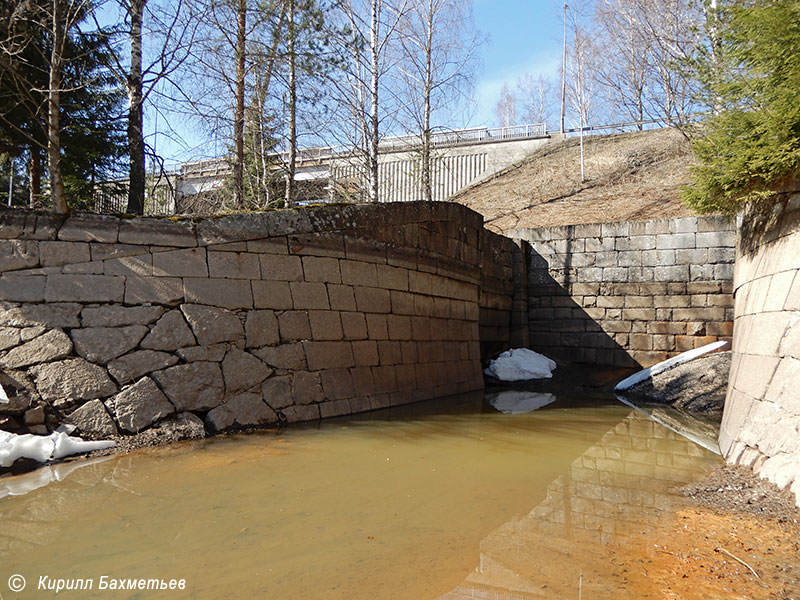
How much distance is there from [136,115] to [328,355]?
17.4 ft

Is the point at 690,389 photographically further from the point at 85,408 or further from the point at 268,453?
the point at 85,408

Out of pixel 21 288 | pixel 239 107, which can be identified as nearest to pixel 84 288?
pixel 21 288

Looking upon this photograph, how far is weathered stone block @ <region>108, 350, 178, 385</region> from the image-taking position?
5.56m

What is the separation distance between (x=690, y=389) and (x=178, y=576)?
29.5ft

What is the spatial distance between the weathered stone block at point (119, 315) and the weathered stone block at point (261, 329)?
3.24 ft

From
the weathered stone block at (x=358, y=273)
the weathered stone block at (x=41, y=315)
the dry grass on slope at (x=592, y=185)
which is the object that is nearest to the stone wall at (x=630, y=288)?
the dry grass on slope at (x=592, y=185)

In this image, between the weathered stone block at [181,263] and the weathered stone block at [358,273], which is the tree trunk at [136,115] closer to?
the weathered stone block at [181,263]

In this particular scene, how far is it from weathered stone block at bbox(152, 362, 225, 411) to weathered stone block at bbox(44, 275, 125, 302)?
936mm

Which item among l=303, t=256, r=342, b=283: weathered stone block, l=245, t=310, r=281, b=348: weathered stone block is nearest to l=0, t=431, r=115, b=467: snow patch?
l=245, t=310, r=281, b=348: weathered stone block

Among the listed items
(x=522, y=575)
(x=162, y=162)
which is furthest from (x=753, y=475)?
(x=162, y=162)

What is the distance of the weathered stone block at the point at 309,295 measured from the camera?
6973 millimetres

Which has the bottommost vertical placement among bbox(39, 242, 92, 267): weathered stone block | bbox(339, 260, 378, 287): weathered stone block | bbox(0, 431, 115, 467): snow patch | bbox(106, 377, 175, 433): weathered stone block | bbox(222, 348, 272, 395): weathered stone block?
bbox(0, 431, 115, 467): snow patch

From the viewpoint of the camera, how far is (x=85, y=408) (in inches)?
210

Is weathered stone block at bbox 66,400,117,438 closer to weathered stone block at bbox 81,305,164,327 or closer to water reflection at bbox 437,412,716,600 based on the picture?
weathered stone block at bbox 81,305,164,327
